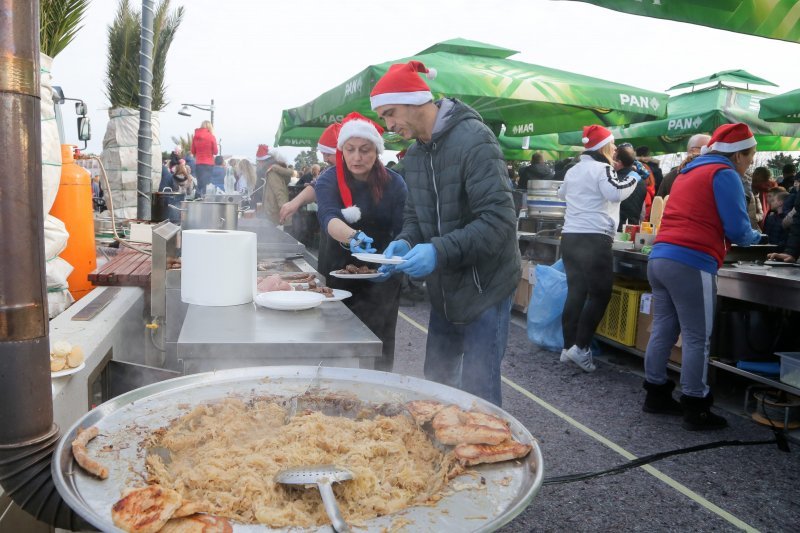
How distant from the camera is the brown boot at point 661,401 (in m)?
4.50

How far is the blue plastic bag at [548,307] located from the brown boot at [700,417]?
204 centimetres

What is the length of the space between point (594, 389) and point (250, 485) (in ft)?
A: 15.1

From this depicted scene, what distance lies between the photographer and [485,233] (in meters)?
2.53

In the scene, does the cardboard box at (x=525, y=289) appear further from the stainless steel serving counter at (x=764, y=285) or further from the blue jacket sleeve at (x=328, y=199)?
the blue jacket sleeve at (x=328, y=199)

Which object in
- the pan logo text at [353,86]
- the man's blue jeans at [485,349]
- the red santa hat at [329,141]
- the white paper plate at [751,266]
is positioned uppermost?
the pan logo text at [353,86]

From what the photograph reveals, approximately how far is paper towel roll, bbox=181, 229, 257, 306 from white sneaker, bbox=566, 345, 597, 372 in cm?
405

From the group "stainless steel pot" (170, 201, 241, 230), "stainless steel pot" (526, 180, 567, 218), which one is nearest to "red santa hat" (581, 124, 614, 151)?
"stainless steel pot" (526, 180, 567, 218)

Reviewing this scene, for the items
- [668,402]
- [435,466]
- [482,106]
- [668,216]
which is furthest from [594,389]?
[482,106]

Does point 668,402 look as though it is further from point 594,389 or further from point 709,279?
point 709,279

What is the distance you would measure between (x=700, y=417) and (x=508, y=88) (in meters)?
4.56

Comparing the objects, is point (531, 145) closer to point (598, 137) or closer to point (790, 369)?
point (598, 137)

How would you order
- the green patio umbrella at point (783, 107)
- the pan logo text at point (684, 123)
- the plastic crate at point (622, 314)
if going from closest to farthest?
the plastic crate at point (622, 314) → the green patio umbrella at point (783, 107) → the pan logo text at point (684, 123)

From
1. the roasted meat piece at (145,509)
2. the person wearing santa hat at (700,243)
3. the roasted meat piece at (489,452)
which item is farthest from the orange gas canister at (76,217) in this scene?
the person wearing santa hat at (700,243)

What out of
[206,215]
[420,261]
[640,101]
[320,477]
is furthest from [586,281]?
[320,477]
